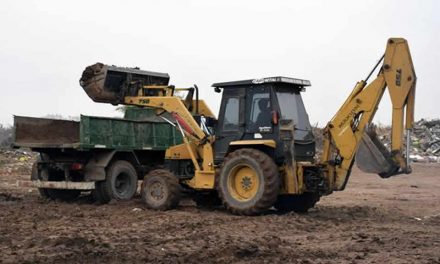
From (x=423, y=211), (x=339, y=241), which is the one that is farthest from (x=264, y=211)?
(x=423, y=211)

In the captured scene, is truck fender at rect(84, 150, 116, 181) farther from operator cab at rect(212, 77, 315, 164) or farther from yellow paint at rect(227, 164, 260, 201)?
yellow paint at rect(227, 164, 260, 201)

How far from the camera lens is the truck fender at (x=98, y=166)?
15562 mm

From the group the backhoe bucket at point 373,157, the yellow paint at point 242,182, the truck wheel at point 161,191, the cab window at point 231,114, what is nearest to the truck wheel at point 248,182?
the yellow paint at point 242,182

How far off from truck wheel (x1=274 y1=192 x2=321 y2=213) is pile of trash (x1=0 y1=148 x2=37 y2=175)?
15728 millimetres

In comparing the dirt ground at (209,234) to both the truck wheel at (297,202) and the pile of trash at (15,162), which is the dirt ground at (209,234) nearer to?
the truck wheel at (297,202)

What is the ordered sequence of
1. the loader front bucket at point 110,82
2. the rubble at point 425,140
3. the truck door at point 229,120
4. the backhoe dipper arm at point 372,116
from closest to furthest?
the backhoe dipper arm at point 372,116 < the truck door at point 229,120 < the loader front bucket at point 110,82 < the rubble at point 425,140

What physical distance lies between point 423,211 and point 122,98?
7148mm

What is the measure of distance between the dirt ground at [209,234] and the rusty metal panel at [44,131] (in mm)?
1455

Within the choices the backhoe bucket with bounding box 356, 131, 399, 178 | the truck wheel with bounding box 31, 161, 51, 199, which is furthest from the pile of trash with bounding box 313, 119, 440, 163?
the backhoe bucket with bounding box 356, 131, 399, 178

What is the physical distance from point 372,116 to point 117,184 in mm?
6448

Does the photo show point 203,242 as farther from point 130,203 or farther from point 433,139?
point 433,139

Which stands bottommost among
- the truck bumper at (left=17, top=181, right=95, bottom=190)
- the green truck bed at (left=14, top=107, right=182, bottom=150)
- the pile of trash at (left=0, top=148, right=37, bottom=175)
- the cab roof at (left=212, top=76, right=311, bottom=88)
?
the truck bumper at (left=17, top=181, right=95, bottom=190)

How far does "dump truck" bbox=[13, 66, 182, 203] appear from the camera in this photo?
15328 millimetres

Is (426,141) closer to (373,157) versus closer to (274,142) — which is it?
(373,157)
